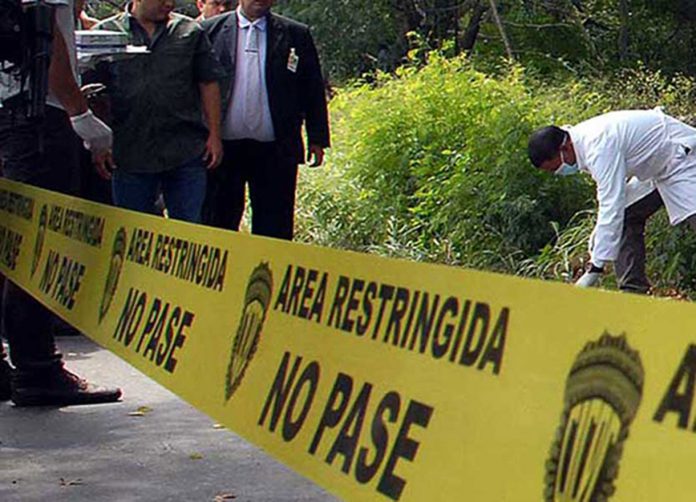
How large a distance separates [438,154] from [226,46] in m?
4.75

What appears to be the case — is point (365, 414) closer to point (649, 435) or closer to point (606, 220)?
point (649, 435)

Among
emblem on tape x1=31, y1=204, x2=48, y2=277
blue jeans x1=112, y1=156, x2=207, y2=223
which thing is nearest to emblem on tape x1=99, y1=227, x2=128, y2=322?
emblem on tape x1=31, y1=204, x2=48, y2=277

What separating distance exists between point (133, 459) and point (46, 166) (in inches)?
56.2

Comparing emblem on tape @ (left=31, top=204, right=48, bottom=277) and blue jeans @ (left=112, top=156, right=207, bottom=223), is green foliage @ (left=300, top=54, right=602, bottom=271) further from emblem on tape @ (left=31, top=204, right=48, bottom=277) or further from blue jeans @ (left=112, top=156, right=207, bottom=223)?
emblem on tape @ (left=31, top=204, right=48, bottom=277)

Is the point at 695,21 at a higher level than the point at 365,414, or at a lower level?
higher

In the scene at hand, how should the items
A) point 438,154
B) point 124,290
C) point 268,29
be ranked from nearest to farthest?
point 124,290
point 268,29
point 438,154

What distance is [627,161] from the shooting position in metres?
8.98

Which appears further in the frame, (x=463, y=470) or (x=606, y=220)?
(x=606, y=220)

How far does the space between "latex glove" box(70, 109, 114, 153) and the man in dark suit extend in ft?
5.79

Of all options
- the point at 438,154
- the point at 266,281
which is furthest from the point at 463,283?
the point at 438,154

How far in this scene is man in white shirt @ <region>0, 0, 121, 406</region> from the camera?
6332 mm

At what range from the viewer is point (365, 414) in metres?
3.22

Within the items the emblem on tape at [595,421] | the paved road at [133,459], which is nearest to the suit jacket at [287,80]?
the paved road at [133,459]

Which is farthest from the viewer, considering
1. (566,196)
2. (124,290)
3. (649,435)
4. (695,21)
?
(695,21)
